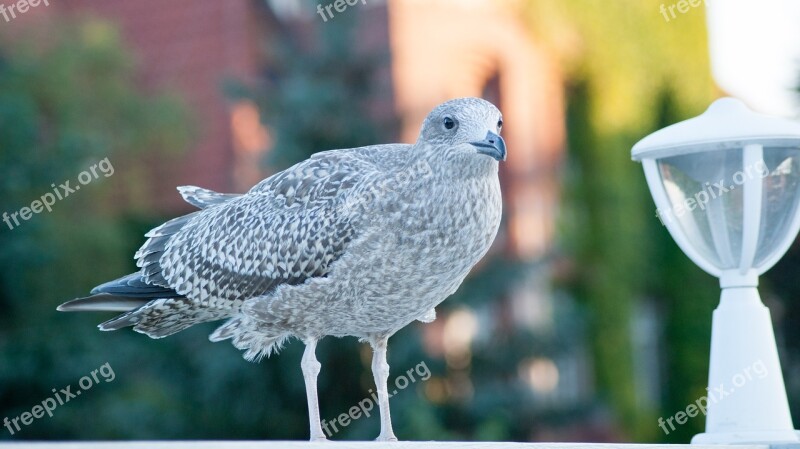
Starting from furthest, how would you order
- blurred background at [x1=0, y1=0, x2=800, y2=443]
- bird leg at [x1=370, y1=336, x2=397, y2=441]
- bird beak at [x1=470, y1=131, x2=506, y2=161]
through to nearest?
blurred background at [x1=0, y1=0, x2=800, y2=443], bird leg at [x1=370, y1=336, x2=397, y2=441], bird beak at [x1=470, y1=131, x2=506, y2=161]

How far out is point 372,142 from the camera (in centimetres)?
1298

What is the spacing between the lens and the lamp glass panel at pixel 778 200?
569 cm

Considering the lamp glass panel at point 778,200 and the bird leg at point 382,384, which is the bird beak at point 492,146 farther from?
the lamp glass panel at point 778,200

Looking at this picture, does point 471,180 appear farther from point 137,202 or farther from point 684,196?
point 137,202

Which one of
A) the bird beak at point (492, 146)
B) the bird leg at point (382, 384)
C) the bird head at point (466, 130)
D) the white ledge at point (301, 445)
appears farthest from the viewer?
Result: the bird leg at point (382, 384)

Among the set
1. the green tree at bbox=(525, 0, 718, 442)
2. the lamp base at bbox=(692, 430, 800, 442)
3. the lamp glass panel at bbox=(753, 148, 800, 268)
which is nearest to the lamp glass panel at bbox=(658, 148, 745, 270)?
the lamp glass panel at bbox=(753, 148, 800, 268)

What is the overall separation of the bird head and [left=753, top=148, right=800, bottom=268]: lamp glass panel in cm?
155

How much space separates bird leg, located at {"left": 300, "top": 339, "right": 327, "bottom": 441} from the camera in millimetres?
5055

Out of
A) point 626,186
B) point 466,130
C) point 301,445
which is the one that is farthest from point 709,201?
point 626,186

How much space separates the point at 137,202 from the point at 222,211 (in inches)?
575

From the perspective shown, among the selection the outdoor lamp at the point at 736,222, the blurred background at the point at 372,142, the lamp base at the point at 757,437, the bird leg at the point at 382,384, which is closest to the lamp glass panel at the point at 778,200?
the outdoor lamp at the point at 736,222

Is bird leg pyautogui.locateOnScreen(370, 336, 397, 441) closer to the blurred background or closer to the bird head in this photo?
the bird head

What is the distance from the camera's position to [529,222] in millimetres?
21594

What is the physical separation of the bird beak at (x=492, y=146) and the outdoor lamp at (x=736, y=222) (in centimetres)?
129
